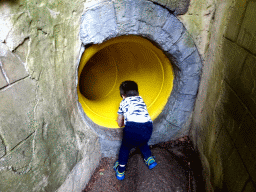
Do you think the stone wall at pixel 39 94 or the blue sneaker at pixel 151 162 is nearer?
the stone wall at pixel 39 94

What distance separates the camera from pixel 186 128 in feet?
8.27

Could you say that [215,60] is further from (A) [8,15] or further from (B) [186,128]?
(A) [8,15]

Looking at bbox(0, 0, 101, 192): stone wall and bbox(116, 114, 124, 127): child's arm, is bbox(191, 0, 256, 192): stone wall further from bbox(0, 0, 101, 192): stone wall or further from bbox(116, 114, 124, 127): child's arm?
bbox(0, 0, 101, 192): stone wall

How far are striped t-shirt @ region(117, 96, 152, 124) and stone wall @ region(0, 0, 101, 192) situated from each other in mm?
638

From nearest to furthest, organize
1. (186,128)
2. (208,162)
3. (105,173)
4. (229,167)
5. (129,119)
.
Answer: (229,167)
(208,162)
(129,119)
(105,173)
(186,128)

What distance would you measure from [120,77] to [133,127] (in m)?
1.29

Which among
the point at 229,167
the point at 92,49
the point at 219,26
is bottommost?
the point at 229,167

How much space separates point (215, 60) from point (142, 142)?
1.15m

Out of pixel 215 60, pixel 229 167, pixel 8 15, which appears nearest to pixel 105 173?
pixel 229 167

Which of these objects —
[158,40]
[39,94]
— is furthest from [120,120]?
[39,94]

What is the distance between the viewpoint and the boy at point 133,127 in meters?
2.08

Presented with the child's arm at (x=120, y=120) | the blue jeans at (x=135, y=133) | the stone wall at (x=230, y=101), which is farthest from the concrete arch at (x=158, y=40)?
the blue jeans at (x=135, y=133)

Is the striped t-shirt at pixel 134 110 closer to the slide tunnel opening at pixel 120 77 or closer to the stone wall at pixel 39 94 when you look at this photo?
the slide tunnel opening at pixel 120 77

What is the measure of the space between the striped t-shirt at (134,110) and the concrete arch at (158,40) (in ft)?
1.16
